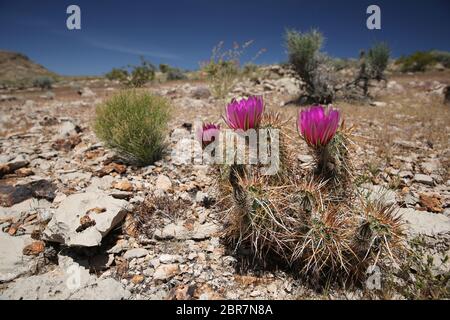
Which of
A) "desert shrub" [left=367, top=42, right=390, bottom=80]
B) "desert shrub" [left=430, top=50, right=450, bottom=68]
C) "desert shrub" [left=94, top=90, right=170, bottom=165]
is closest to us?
"desert shrub" [left=94, top=90, right=170, bottom=165]

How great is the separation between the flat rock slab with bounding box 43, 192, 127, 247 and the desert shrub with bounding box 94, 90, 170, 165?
3.60ft

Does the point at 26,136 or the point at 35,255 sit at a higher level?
the point at 26,136

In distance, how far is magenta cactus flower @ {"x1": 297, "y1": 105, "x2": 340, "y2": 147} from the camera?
1883 millimetres

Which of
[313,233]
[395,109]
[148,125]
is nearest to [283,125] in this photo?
[313,233]

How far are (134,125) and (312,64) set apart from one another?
5892mm

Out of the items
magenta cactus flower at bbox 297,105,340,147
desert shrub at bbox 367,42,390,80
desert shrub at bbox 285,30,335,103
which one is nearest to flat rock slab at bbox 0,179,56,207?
magenta cactus flower at bbox 297,105,340,147

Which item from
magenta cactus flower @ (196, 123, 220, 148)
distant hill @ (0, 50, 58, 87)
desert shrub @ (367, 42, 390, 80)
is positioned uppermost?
distant hill @ (0, 50, 58, 87)

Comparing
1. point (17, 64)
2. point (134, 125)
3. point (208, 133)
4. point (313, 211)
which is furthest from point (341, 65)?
point (17, 64)

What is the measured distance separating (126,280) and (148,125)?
6.87 feet

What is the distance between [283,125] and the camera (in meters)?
2.32

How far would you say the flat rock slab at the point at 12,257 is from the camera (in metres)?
2.10

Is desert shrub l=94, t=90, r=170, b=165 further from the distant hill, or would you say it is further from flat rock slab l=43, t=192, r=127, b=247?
the distant hill

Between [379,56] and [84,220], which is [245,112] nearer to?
[84,220]
